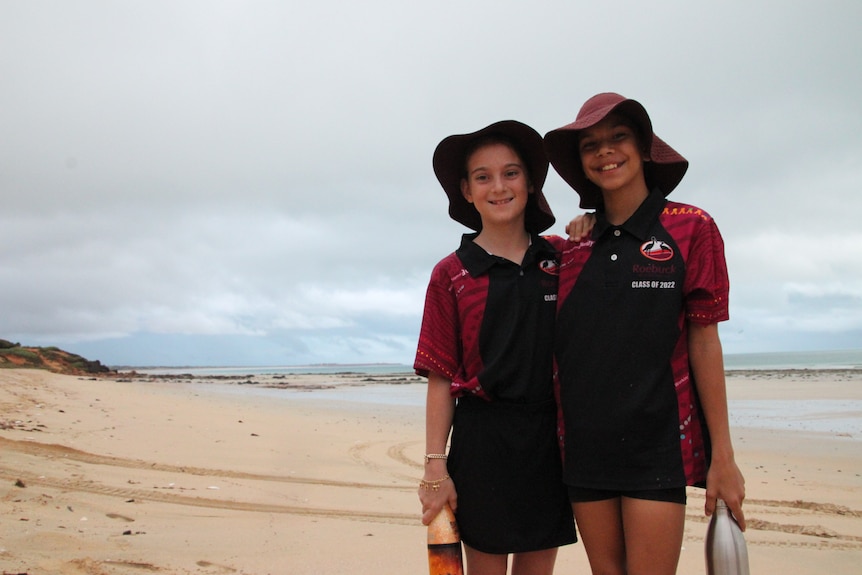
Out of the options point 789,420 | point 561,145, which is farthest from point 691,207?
point 789,420

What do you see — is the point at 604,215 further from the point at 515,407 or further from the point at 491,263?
the point at 515,407

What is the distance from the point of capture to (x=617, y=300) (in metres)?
2.08

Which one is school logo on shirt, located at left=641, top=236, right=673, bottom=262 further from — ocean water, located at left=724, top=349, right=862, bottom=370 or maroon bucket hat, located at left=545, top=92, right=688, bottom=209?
ocean water, located at left=724, top=349, right=862, bottom=370

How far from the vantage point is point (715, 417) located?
2010mm

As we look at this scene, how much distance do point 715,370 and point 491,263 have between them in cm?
86

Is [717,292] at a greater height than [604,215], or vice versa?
[604,215]

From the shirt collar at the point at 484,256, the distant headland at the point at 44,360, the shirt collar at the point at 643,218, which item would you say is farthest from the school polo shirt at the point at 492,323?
the distant headland at the point at 44,360

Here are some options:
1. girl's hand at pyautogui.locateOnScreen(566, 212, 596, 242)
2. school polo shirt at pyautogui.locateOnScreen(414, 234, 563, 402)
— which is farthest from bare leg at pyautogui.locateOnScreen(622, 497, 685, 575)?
girl's hand at pyautogui.locateOnScreen(566, 212, 596, 242)

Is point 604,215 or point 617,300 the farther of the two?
point 604,215

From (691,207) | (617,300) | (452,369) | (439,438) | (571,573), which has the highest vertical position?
(691,207)

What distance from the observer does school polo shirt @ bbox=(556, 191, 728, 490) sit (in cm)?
201

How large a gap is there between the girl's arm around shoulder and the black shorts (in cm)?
9

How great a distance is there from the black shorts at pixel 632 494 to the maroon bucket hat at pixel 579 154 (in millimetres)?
1051

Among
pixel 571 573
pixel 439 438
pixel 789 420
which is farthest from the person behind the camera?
pixel 789 420
